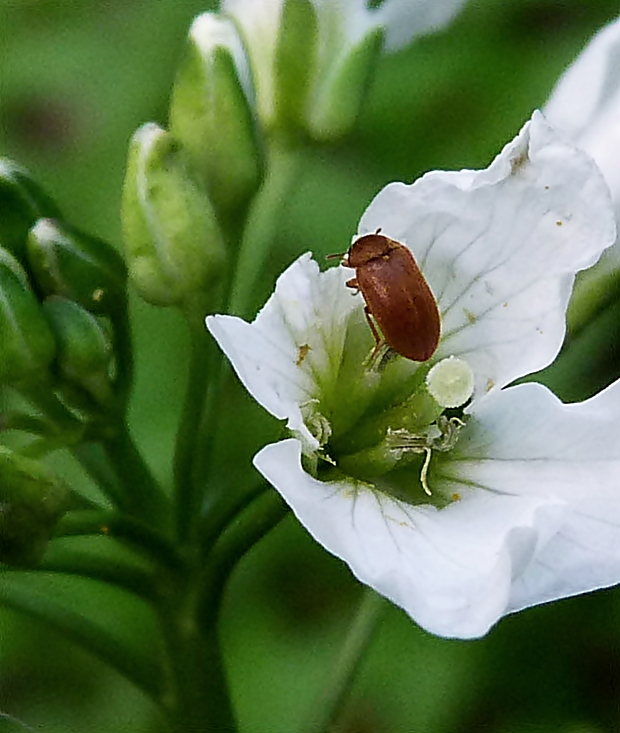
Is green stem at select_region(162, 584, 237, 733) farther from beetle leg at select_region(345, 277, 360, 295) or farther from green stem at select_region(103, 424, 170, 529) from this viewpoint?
beetle leg at select_region(345, 277, 360, 295)

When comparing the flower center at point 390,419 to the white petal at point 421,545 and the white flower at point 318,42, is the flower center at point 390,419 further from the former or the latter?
the white flower at point 318,42

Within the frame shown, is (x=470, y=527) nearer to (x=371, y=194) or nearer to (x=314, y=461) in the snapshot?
(x=314, y=461)

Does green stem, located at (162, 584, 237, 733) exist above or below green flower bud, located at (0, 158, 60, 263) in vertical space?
Answer: below

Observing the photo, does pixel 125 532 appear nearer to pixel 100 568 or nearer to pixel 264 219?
pixel 100 568

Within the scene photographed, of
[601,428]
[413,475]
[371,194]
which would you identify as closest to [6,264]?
[413,475]

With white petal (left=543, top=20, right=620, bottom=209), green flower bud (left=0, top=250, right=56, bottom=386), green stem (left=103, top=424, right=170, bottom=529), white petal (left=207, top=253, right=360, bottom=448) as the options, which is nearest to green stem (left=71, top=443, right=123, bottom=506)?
green stem (left=103, top=424, right=170, bottom=529)
